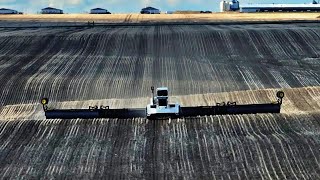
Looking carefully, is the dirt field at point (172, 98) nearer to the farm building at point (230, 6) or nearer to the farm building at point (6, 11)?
the farm building at point (6, 11)

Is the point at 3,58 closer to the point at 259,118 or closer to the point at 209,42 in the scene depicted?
the point at 209,42

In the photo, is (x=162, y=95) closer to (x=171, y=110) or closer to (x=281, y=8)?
(x=171, y=110)

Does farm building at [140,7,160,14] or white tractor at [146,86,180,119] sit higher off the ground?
white tractor at [146,86,180,119]

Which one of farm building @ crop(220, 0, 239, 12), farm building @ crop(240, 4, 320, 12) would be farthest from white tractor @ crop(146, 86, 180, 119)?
farm building @ crop(220, 0, 239, 12)

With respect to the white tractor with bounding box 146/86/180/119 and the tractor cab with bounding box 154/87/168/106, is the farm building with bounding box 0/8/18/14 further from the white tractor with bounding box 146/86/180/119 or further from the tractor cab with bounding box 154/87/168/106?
the tractor cab with bounding box 154/87/168/106

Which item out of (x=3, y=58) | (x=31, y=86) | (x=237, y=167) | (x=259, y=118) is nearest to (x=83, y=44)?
(x=3, y=58)

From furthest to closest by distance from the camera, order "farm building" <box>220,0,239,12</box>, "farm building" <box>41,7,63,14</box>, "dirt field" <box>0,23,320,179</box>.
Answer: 1. "farm building" <box>220,0,239,12</box>
2. "farm building" <box>41,7,63,14</box>
3. "dirt field" <box>0,23,320,179</box>

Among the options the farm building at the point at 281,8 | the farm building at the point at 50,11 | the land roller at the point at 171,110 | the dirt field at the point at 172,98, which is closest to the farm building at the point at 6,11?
the farm building at the point at 50,11
